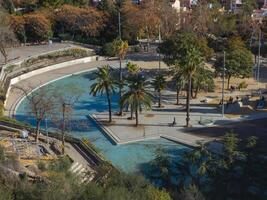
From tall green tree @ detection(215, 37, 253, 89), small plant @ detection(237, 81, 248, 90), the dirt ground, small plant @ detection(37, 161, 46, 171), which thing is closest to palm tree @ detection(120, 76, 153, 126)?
the dirt ground

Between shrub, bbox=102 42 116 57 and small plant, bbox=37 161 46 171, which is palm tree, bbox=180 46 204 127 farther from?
shrub, bbox=102 42 116 57

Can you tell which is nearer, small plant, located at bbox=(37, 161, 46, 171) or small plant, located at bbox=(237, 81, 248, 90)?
small plant, located at bbox=(37, 161, 46, 171)

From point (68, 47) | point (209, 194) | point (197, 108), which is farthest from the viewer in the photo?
point (68, 47)

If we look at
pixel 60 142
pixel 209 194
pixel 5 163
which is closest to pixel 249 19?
pixel 60 142

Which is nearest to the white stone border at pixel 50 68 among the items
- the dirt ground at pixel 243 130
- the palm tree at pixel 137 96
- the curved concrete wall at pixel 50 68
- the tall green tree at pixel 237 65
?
the curved concrete wall at pixel 50 68

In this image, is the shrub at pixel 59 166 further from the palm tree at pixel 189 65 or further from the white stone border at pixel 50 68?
the white stone border at pixel 50 68

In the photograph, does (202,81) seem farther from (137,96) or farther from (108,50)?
(108,50)

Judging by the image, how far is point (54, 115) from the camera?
45.3 metres

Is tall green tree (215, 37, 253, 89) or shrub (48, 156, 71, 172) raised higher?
tall green tree (215, 37, 253, 89)

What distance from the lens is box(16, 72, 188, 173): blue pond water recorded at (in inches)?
Answer: 1491

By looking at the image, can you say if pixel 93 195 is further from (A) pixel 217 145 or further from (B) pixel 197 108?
(B) pixel 197 108

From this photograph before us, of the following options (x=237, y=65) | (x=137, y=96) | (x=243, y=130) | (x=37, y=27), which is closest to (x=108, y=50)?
(x=37, y=27)

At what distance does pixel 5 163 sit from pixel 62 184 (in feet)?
19.8

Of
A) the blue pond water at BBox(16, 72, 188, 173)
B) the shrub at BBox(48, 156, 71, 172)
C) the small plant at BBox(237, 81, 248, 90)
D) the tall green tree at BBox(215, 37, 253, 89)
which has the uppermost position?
the tall green tree at BBox(215, 37, 253, 89)
